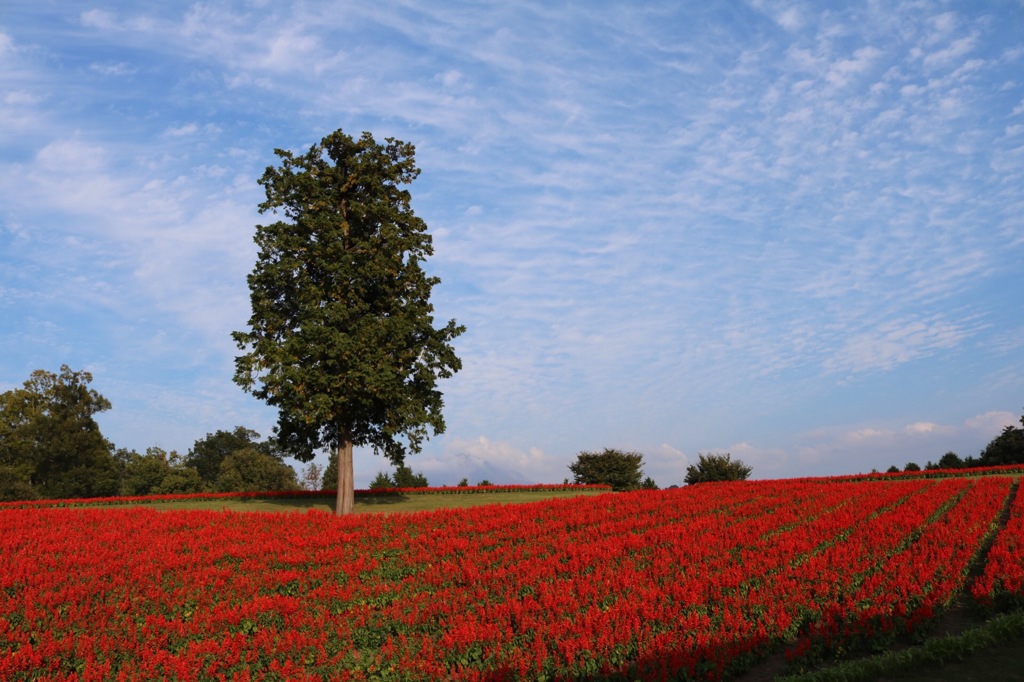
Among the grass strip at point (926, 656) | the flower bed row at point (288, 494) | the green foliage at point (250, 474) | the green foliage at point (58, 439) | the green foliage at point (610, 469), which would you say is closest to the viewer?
the grass strip at point (926, 656)

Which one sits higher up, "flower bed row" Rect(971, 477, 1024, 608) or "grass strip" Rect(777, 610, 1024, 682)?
"flower bed row" Rect(971, 477, 1024, 608)

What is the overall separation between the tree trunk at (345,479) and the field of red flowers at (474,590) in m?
6.41

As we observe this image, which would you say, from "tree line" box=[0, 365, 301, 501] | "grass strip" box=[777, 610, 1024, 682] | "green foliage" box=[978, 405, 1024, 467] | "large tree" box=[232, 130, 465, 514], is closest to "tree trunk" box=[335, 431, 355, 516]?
"large tree" box=[232, 130, 465, 514]

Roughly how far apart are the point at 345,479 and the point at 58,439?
172 feet

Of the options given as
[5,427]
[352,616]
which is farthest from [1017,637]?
[5,427]

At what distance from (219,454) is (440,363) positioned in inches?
3916

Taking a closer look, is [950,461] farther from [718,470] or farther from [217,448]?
[217,448]

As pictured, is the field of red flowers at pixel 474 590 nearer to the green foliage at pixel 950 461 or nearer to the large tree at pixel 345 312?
the large tree at pixel 345 312

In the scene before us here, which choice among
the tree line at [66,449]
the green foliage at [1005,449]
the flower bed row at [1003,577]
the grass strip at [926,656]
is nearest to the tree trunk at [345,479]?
the flower bed row at [1003,577]

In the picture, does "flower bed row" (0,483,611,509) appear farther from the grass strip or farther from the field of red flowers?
the grass strip

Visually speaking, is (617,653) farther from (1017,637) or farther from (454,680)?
(1017,637)

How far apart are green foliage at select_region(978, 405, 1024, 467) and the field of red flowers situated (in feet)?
121

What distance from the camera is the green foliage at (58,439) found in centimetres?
6594

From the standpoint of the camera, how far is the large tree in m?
28.2
